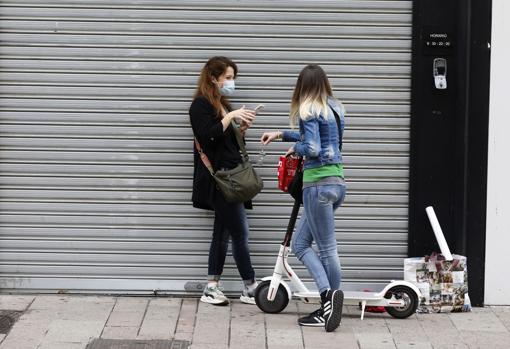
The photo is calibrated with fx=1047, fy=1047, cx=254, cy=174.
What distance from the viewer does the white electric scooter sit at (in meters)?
7.89

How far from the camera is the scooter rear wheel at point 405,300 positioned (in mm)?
7961

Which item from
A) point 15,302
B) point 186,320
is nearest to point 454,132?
point 186,320

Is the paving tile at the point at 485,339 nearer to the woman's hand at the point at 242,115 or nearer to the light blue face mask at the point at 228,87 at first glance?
the woman's hand at the point at 242,115

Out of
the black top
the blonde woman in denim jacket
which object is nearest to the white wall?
the blonde woman in denim jacket

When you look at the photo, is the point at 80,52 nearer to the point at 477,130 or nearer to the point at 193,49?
the point at 193,49

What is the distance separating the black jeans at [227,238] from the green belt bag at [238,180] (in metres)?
0.10

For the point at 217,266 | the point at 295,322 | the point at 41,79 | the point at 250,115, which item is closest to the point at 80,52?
the point at 41,79

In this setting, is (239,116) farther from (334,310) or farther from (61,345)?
(61,345)

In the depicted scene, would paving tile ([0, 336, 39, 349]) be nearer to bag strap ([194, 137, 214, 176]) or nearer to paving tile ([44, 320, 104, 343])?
paving tile ([44, 320, 104, 343])

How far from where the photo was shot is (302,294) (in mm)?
7918

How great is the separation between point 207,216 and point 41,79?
1.73 m

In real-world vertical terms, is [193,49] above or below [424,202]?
above

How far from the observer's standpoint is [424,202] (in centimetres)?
848

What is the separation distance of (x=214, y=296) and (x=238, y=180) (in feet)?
3.15
